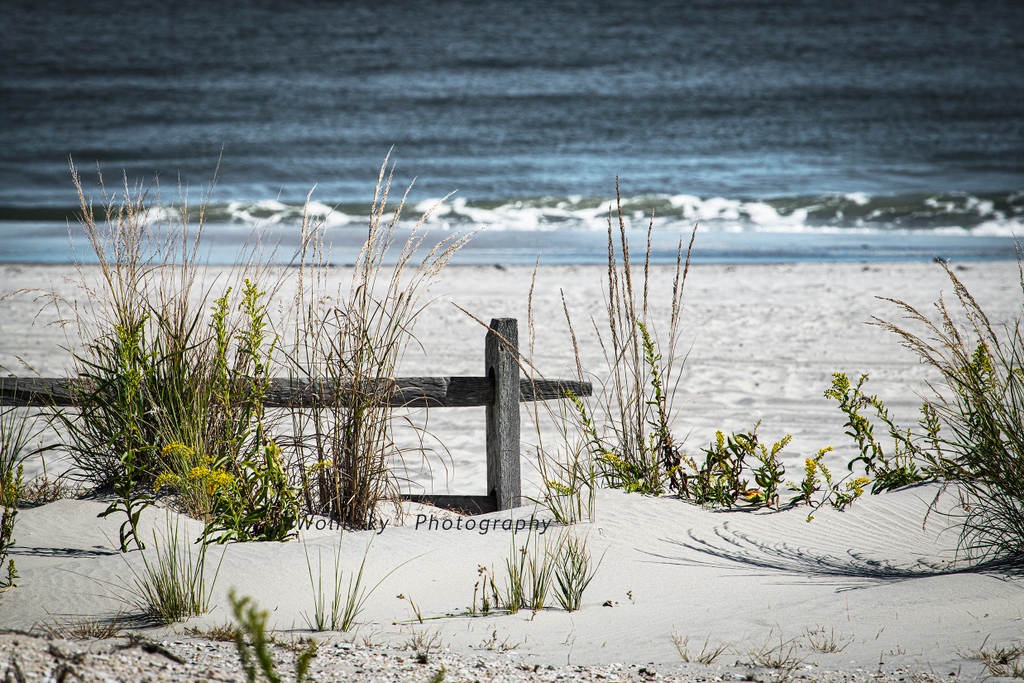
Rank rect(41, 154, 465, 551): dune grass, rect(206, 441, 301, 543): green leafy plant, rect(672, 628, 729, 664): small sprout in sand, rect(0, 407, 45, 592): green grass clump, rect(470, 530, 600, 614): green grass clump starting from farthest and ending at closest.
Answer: rect(41, 154, 465, 551): dune grass < rect(206, 441, 301, 543): green leafy plant < rect(0, 407, 45, 592): green grass clump < rect(470, 530, 600, 614): green grass clump < rect(672, 628, 729, 664): small sprout in sand

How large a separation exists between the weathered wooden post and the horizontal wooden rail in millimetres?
Answer: 62

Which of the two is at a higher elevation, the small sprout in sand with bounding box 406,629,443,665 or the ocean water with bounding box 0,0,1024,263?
the ocean water with bounding box 0,0,1024,263

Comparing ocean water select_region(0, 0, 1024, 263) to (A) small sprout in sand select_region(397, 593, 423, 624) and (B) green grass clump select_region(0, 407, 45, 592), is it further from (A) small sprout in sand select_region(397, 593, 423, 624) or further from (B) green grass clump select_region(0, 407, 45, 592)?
(A) small sprout in sand select_region(397, 593, 423, 624)

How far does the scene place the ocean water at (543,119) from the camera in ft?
57.3

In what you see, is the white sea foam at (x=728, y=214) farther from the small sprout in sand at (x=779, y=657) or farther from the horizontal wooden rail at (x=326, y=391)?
the small sprout in sand at (x=779, y=657)

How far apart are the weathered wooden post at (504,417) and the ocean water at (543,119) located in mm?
9058

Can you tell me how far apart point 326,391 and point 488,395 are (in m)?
0.70

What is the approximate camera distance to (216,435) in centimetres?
351

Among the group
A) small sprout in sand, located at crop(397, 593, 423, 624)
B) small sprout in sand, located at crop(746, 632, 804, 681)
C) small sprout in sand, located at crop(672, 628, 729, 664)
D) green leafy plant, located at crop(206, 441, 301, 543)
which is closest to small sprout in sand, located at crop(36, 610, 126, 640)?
green leafy plant, located at crop(206, 441, 301, 543)

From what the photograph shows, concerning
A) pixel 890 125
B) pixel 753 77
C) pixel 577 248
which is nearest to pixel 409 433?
pixel 577 248

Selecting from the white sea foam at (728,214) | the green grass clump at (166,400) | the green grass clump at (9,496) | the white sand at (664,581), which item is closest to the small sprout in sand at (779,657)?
the white sand at (664,581)

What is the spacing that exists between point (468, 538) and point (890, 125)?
30790 millimetres

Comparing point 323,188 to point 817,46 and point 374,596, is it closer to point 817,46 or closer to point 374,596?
point 374,596

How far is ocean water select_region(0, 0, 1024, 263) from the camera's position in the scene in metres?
17.5
